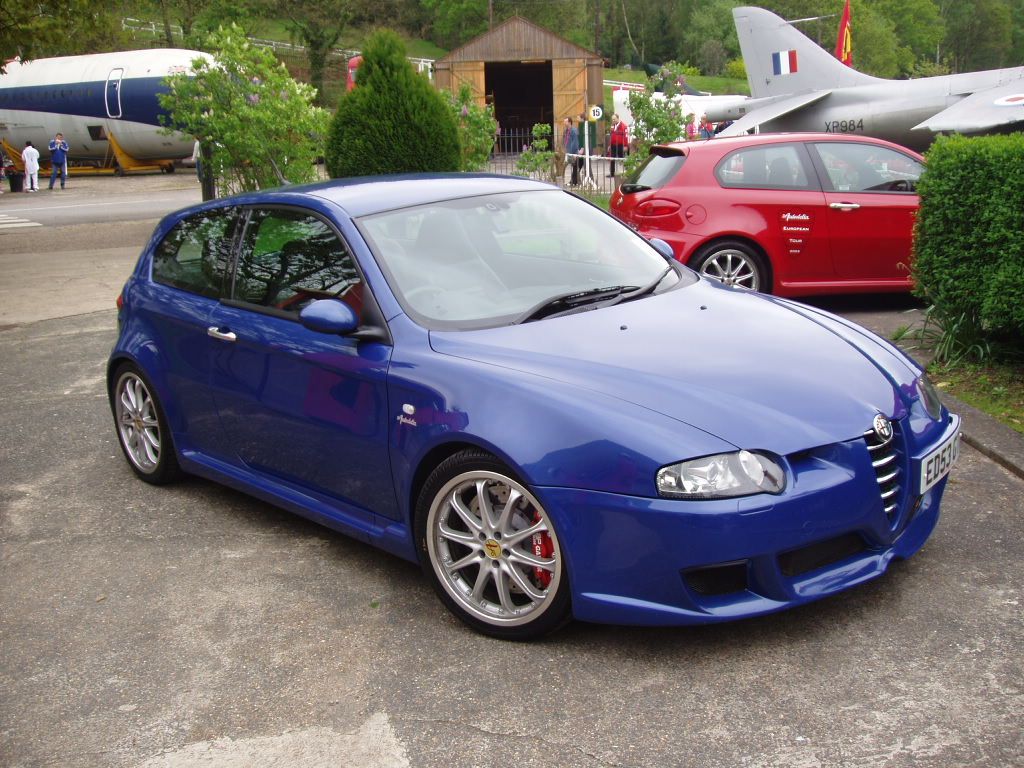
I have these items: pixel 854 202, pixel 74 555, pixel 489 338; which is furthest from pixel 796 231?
pixel 74 555

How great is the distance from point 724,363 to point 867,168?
250 inches

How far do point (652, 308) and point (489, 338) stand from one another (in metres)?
0.76

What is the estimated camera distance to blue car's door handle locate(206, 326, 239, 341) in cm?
484

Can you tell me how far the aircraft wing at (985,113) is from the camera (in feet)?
63.6

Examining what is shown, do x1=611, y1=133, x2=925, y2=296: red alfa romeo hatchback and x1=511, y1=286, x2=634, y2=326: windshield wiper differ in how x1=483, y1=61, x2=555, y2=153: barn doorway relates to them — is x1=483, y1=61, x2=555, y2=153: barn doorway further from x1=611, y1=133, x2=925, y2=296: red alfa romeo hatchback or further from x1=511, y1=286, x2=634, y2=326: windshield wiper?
x1=511, y1=286, x2=634, y2=326: windshield wiper

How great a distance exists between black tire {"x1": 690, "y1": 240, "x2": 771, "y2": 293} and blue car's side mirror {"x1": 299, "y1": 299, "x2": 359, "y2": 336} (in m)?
5.56

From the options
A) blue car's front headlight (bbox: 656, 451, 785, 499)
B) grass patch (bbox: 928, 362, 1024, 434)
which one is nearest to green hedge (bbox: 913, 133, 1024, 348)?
grass patch (bbox: 928, 362, 1024, 434)

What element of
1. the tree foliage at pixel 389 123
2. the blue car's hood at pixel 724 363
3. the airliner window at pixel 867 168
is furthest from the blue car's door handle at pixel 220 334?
the tree foliage at pixel 389 123

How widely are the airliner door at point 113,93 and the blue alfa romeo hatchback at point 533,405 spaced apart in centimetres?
3771

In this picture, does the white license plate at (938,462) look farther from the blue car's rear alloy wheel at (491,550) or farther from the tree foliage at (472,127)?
the tree foliage at (472,127)

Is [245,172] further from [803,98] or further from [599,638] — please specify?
[803,98]

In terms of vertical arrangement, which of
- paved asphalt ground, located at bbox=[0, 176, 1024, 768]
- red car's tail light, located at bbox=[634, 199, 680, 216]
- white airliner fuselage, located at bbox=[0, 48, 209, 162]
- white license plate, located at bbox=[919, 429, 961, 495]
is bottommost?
paved asphalt ground, located at bbox=[0, 176, 1024, 768]

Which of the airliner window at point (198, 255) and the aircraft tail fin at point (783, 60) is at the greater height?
the aircraft tail fin at point (783, 60)

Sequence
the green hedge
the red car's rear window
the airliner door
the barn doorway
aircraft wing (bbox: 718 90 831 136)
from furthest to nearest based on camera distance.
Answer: the barn doorway → the airliner door → aircraft wing (bbox: 718 90 831 136) → the red car's rear window → the green hedge
